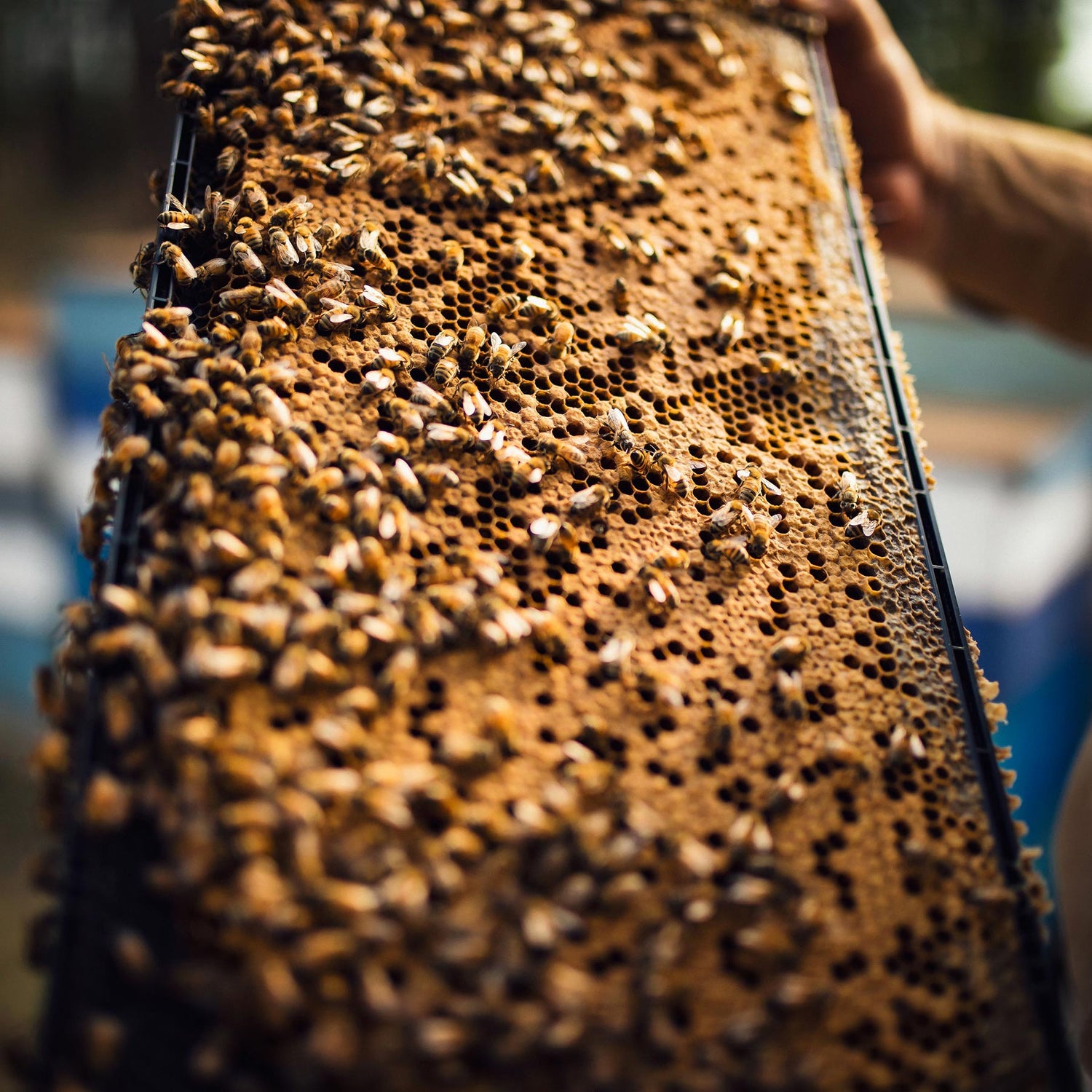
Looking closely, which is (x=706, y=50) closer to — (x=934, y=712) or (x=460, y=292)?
(x=460, y=292)

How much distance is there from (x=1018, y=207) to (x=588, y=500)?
7.11 ft

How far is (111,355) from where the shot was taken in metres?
4.13

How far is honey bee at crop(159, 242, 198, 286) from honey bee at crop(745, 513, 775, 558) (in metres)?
1.02

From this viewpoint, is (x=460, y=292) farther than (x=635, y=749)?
Yes

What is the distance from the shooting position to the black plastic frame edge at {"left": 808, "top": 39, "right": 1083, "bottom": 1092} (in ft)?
3.67

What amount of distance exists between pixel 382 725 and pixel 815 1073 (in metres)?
0.69

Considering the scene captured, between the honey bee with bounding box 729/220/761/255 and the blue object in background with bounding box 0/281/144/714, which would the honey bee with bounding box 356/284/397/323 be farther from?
the blue object in background with bounding box 0/281/144/714

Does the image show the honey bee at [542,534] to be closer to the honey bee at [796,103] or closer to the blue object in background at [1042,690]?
the honey bee at [796,103]

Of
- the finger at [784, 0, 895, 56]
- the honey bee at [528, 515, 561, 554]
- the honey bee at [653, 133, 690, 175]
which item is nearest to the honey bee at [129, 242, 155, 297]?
the honey bee at [528, 515, 561, 554]

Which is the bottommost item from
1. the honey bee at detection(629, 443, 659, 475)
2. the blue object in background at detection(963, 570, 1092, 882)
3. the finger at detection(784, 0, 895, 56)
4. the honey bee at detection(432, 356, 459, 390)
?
the blue object in background at detection(963, 570, 1092, 882)

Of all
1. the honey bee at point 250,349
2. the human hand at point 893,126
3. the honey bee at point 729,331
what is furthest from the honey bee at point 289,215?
the human hand at point 893,126

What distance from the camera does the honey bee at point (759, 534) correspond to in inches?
54.8

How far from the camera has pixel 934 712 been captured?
51.3 inches

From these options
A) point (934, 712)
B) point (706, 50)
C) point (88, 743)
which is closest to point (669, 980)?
point (934, 712)
